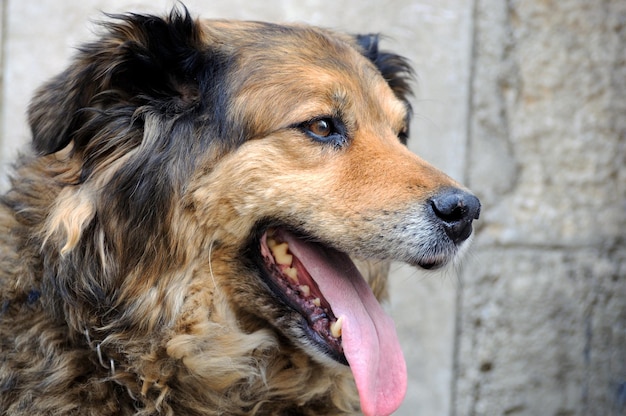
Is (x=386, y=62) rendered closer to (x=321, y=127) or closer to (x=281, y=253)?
(x=321, y=127)

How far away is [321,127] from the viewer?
106 inches

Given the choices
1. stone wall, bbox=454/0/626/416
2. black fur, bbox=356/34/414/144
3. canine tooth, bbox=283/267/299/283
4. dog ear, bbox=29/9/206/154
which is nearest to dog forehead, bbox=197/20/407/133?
dog ear, bbox=29/9/206/154

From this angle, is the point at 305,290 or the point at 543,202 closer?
the point at 305,290

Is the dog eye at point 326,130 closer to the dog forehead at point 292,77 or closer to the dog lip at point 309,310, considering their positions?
the dog forehead at point 292,77

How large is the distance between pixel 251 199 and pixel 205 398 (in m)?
0.68

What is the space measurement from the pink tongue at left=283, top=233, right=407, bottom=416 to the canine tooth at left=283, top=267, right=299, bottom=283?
4 cm

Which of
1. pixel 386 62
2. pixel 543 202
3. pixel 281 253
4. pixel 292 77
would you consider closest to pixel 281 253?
pixel 281 253

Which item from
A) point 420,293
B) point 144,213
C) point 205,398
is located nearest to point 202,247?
point 144,213

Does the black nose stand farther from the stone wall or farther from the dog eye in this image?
the stone wall

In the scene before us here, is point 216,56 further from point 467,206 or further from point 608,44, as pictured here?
point 608,44

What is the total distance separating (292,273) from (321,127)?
497mm

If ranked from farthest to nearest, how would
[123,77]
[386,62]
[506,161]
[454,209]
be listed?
[506,161], [386,62], [123,77], [454,209]

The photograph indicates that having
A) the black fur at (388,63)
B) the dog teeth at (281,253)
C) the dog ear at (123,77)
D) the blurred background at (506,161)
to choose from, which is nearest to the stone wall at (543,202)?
the blurred background at (506,161)


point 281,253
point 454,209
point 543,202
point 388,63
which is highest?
point 388,63
